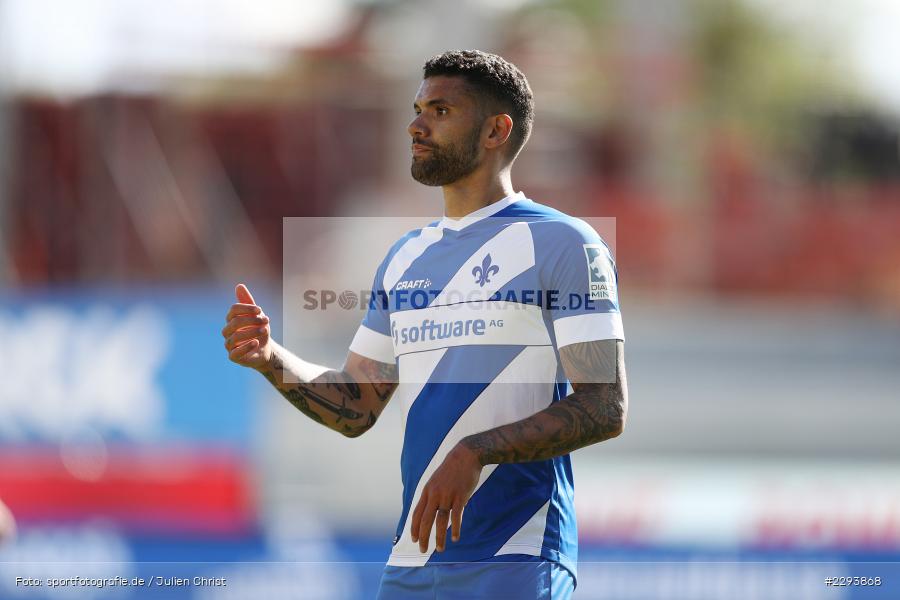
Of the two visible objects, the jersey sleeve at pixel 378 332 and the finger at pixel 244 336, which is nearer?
the finger at pixel 244 336

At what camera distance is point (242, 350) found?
132 inches

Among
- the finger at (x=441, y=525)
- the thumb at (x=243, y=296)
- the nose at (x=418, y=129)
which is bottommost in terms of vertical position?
the finger at (x=441, y=525)

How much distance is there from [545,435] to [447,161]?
79 cm

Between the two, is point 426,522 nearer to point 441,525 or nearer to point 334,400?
point 441,525

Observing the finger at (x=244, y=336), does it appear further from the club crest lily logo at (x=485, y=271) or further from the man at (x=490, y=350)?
the club crest lily logo at (x=485, y=271)

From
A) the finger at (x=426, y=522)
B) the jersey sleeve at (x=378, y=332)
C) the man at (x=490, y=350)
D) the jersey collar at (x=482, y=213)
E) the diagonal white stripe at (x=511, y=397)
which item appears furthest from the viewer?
the jersey sleeve at (x=378, y=332)

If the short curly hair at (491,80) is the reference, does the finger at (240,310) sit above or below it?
below

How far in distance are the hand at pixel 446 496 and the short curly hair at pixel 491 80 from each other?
0.92m

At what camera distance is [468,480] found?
9.94ft

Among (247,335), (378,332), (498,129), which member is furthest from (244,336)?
(498,129)

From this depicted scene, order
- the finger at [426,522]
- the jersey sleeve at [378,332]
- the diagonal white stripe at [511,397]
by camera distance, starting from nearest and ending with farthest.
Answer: the finger at [426,522] < the diagonal white stripe at [511,397] < the jersey sleeve at [378,332]

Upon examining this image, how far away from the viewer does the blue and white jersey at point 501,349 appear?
3.26m

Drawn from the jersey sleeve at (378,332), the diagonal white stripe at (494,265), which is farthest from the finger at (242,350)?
the diagonal white stripe at (494,265)

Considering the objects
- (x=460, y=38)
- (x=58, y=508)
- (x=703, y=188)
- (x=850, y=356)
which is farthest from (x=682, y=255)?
(x=58, y=508)
